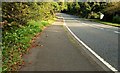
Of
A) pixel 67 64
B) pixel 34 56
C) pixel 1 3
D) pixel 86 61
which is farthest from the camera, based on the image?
→ pixel 1 3

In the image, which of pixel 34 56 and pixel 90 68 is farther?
pixel 34 56

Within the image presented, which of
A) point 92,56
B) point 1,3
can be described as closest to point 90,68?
point 92,56

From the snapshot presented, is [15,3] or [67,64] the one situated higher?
[15,3]

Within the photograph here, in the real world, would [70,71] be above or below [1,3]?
below

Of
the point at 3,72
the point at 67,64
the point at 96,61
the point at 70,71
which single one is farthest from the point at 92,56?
the point at 3,72

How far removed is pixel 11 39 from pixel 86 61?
574 centimetres

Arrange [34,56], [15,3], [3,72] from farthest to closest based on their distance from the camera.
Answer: [15,3]
[34,56]
[3,72]

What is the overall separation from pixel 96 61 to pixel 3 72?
3.52 meters

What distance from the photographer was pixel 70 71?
8289 mm

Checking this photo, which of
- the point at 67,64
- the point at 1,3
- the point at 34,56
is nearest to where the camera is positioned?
the point at 67,64

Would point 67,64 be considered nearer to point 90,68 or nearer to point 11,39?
point 90,68

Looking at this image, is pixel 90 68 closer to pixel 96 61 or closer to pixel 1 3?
pixel 96 61

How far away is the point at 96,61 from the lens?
33.2 feet

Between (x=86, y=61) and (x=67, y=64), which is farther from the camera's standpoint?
(x=86, y=61)
